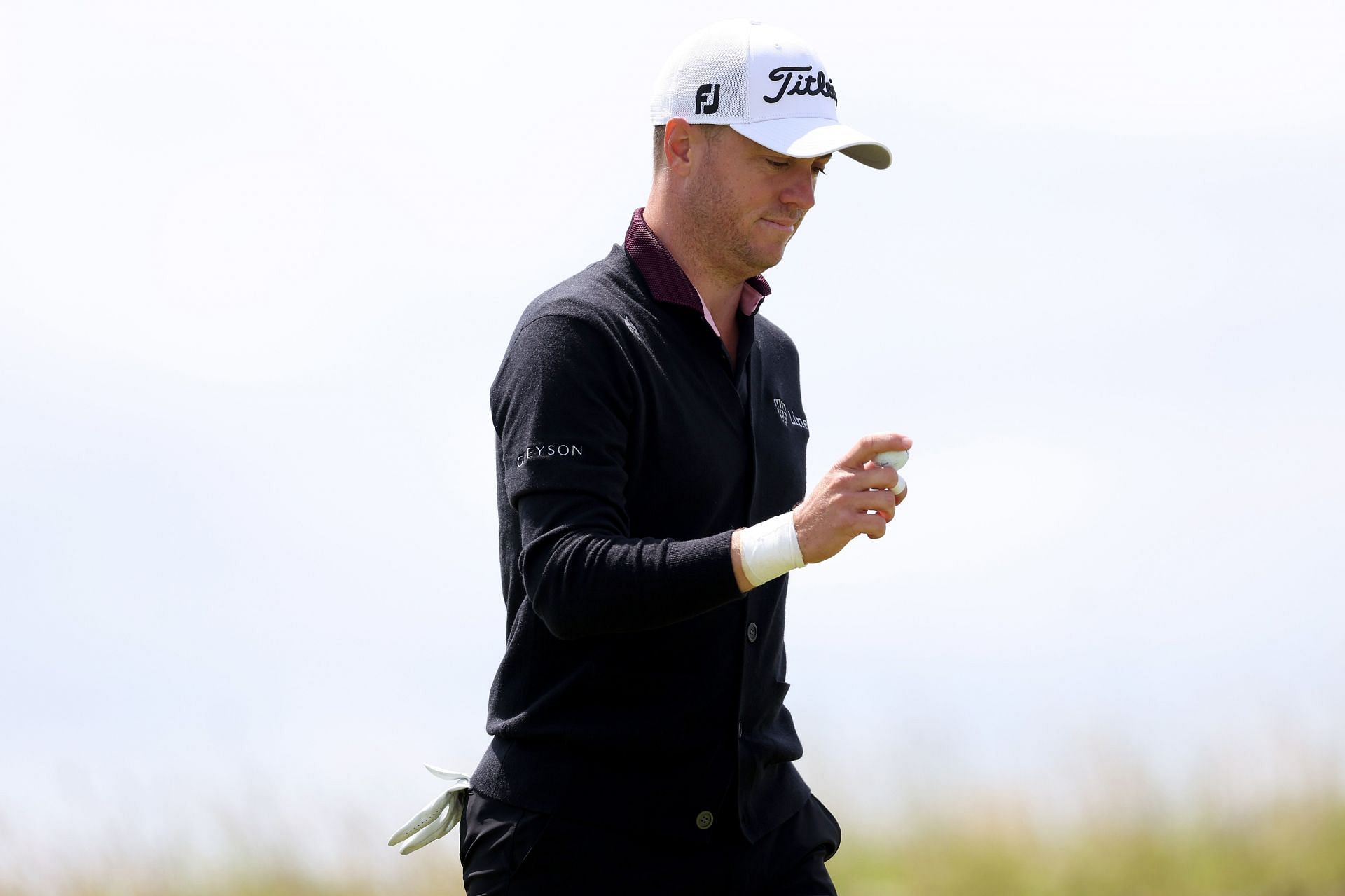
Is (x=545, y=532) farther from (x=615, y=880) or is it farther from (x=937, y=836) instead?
(x=937, y=836)

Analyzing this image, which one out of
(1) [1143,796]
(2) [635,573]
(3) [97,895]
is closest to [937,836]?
(1) [1143,796]

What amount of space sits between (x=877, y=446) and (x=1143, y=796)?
15.3ft

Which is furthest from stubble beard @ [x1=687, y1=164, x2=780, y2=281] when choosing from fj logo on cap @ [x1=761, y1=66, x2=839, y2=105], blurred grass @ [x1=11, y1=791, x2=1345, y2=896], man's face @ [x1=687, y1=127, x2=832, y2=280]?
blurred grass @ [x1=11, y1=791, x2=1345, y2=896]

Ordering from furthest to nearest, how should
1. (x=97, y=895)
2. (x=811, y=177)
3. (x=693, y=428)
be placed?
(x=97, y=895) < (x=811, y=177) < (x=693, y=428)

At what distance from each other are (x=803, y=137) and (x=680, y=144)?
0.26 meters

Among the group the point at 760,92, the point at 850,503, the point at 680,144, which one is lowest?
the point at 850,503

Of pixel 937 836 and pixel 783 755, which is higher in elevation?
pixel 783 755

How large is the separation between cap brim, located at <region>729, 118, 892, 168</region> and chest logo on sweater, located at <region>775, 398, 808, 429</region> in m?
0.55

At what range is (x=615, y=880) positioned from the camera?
9.87ft

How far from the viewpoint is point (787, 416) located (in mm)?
3498

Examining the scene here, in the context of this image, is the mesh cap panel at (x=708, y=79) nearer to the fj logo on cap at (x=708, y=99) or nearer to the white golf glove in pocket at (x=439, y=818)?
the fj logo on cap at (x=708, y=99)

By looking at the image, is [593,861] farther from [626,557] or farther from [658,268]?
[658,268]

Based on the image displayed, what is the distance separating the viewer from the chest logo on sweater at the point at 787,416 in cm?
346

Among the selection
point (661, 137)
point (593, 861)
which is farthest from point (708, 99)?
point (593, 861)
